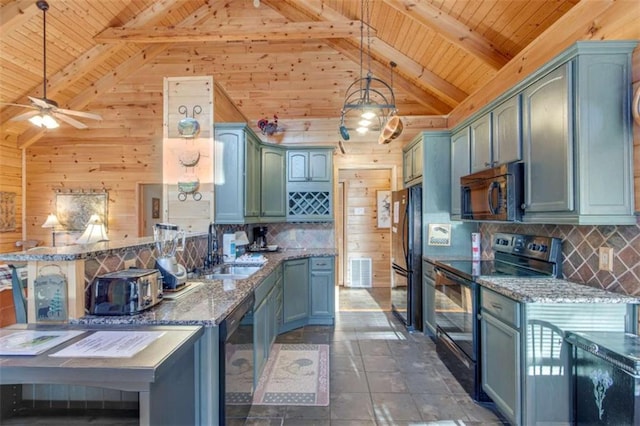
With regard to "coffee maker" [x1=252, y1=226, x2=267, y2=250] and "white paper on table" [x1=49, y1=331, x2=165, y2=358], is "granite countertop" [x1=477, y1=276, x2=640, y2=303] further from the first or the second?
"coffee maker" [x1=252, y1=226, x2=267, y2=250]

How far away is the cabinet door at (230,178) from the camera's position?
128 inches

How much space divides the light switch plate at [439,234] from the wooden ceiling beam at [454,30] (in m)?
1.71

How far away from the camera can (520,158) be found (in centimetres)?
231

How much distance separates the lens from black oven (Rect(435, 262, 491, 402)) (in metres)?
2.38

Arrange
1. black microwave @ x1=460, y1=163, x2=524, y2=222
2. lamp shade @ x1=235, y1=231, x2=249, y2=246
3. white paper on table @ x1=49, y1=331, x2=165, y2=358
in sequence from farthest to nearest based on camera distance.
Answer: lamp shade @ x1=235, y1=231, x2=249, y2=246
black microwave @ x1=460, y1=163, x2=524, y2=222
white paper on table @ x1=49, y1=331, x2=165, y2=358

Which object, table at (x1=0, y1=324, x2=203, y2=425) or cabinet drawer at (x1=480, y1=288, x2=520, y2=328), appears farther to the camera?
cabinet drawer at (x1=480, y1=288, x2=520, y2=328)

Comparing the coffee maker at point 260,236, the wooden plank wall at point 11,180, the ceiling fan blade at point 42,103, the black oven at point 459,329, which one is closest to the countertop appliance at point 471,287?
the black oven at point 459,329

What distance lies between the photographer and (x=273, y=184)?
416 cm

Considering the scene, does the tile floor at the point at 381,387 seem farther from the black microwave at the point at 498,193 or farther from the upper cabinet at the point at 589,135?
the upper cabinet at the point at 589,135

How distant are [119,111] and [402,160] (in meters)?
4.79

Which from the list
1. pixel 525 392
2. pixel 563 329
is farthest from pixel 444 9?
pixel 525 392

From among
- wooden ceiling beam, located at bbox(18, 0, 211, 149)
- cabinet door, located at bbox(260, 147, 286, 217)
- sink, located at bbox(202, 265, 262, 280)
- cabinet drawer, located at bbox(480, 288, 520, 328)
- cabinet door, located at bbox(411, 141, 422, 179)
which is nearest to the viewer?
cabinet drawer, located at bbox(480, 288, 520, 328)

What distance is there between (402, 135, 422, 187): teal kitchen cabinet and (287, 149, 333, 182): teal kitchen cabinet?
3.48 ft

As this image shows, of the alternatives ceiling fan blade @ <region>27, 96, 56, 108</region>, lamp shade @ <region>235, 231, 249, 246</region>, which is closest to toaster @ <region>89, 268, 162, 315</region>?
lamp shade @ <region>235, 231, 249, 246</region>
